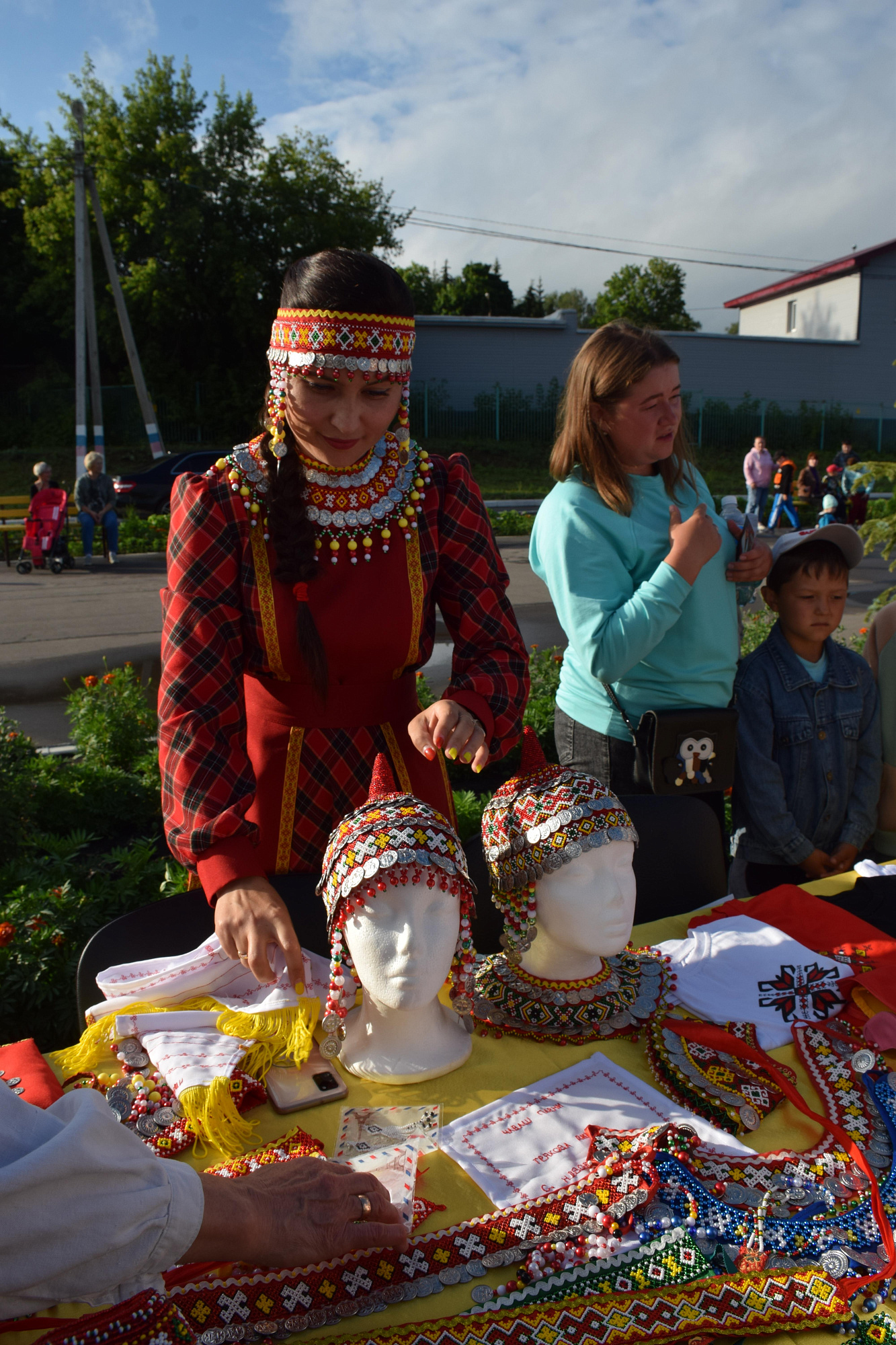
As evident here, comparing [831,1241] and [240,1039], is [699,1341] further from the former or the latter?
[240,1039]

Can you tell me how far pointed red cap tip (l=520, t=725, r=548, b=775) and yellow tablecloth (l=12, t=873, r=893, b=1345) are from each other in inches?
19.0

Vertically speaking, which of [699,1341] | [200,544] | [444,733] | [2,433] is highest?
[2,433]

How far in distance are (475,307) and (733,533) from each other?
38978 mm

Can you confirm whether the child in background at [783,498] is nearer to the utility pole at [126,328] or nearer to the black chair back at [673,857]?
the utility pole at [126,328]

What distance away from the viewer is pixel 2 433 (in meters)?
25.5

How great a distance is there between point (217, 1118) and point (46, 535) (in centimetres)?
1254

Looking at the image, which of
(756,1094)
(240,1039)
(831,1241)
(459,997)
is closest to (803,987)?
(756,1094)

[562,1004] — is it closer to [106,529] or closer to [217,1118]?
[217,1118]

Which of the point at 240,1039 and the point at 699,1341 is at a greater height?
the point at 240,1039

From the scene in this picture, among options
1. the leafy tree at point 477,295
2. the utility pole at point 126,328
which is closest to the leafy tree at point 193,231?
the utility pole at point 126,328

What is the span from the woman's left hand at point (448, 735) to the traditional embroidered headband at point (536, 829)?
0.15m

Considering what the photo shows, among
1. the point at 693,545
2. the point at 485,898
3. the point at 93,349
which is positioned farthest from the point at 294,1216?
the point at 93,349

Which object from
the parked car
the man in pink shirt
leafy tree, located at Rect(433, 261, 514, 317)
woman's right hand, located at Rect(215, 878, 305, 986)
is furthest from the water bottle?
leafy tree, located at Rect(433, 261, 514, 317)

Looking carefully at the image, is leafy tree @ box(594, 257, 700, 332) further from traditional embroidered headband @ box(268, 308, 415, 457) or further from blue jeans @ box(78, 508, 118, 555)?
traditional embroidered headband @ box(268, 308, 415, 457)
